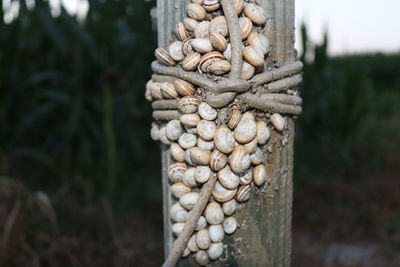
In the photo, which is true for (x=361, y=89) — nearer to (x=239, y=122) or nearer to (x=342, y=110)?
(x=342, y=110)

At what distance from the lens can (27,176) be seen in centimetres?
332

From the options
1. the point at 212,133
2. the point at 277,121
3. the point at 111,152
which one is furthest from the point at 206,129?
the point at 111,152

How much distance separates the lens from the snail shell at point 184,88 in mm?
727

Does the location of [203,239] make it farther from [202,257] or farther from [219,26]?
[219,26]

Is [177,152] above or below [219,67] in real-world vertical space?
below

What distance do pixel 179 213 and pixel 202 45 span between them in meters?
0.26

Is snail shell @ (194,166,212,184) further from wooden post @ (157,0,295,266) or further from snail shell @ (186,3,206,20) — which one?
snail shell @ (186,3,206,20)

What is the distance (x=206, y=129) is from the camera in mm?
708

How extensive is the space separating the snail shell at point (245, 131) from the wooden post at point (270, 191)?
0.23 feet

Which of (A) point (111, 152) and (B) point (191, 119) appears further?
(A) point (111, 152)

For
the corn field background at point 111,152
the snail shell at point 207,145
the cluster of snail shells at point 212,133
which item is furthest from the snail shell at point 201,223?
the corn field background at point 111,152

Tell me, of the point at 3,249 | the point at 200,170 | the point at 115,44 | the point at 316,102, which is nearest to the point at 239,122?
the point at 200,170

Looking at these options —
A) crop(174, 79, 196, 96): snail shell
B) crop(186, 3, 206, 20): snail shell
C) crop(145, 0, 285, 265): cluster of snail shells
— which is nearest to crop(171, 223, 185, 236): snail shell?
crop(145, 0, 285, 265): cluster of snail shells

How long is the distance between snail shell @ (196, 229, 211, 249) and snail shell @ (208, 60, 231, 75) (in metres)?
0.24
